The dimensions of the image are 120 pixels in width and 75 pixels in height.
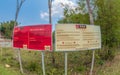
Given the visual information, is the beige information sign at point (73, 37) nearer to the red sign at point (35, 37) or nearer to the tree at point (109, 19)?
the red sign at point (35, 37)

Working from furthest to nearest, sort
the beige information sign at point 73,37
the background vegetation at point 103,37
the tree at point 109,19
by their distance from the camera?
the tree at point 109,19, the background vegetation at point 103,37, the beige information sign at point 73,37

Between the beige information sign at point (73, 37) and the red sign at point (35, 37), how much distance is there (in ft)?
1.15

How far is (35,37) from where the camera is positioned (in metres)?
9.52

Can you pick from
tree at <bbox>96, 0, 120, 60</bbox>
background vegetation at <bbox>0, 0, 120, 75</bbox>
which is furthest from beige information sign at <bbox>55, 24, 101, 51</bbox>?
tree at <bbox>96, 0, 120, 60</bbox>

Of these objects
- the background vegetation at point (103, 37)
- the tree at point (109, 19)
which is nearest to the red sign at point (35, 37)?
the background vegetation at point (103, 37)

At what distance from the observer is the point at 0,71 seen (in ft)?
35.3

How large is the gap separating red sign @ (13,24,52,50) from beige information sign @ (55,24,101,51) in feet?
1.15

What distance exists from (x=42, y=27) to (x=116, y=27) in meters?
6.15

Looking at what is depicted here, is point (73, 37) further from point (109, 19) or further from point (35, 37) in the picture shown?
point (109, 19)

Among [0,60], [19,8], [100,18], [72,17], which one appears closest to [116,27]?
[100,18]

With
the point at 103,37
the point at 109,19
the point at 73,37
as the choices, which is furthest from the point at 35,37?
the point at 103,37

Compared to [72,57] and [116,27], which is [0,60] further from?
[116,27]

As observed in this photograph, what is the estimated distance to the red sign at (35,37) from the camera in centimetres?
905

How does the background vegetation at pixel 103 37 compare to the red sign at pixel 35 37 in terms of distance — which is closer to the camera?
the red sign at pixel 35 37
